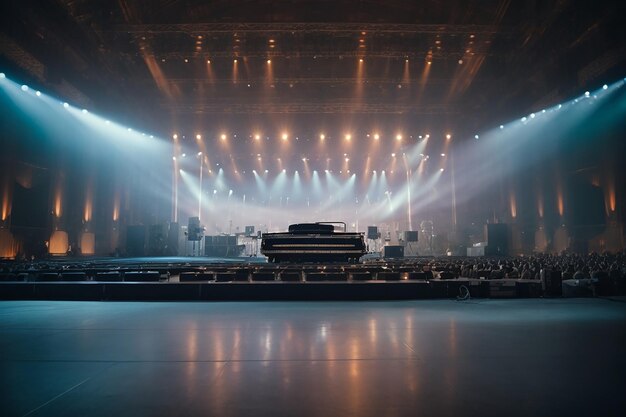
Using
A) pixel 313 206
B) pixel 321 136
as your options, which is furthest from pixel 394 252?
pixel 313 206

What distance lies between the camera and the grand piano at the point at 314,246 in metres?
9.20

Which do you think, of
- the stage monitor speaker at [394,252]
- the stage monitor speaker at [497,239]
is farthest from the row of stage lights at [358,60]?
the stage monitor speaker at [394,252]

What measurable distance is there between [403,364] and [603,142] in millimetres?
16941

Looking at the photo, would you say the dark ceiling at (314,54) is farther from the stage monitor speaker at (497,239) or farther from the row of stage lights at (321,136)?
the stage monitor speaker at (497,239)

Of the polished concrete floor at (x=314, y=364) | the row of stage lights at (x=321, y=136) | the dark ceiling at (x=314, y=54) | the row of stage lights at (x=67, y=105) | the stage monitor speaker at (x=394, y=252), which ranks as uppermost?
the dark ceiling at (x=314, y=54)

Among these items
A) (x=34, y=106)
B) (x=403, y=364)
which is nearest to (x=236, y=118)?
(x=34, y=106)

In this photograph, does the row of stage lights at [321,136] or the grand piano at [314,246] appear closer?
the grand piano at [314,246]

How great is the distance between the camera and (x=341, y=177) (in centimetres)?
2766

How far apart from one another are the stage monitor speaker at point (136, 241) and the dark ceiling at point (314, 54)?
5.81m

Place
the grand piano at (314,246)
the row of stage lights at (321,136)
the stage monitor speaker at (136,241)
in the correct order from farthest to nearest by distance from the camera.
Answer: the row of stage lights at (321,136) → the stage monitor speaker at (136,241) → the grand piano at (314,246)

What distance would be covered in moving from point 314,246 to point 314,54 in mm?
9564

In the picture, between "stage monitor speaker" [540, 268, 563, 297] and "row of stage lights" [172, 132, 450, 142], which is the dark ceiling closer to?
"row of stage lights" [172, 132, 450, 142]

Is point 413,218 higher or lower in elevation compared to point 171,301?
higher

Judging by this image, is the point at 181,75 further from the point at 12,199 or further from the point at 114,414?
the point at 114,414
